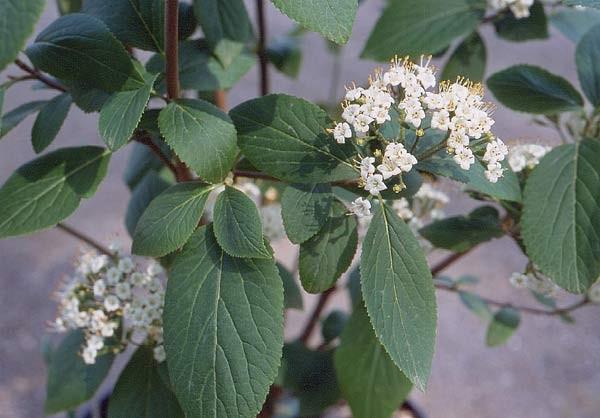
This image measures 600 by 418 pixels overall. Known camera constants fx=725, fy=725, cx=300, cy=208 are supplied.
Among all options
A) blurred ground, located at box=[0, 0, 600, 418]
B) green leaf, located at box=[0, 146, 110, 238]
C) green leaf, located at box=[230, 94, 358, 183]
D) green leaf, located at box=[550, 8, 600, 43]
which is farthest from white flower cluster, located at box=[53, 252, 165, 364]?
blurred ground, located at box=[0, 0, 600, 418]

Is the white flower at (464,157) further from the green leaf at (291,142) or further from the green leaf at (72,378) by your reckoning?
the green leaf at (72,378)

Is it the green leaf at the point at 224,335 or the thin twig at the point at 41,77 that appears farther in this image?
the thin twig at the point at 41,77

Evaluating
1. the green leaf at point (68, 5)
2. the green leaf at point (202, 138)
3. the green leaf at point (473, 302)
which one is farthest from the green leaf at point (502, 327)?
the green leaf at point (68, 5)

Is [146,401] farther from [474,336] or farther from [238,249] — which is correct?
[474,336]

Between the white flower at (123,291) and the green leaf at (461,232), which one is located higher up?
the green leaf at (461,232)

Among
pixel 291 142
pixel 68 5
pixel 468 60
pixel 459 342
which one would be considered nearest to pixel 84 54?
pixel 291 142

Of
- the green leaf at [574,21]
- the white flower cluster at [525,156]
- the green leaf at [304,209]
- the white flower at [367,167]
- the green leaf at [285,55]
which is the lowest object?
the green leaf at [285,55]

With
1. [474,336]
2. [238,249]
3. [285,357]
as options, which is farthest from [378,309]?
[474,336]
